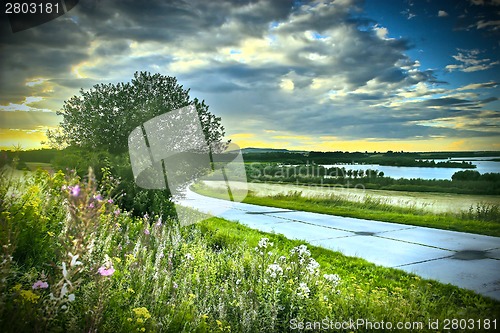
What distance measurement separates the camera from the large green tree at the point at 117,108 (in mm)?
8969

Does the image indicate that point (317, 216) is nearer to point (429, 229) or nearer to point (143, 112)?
point (429, 229)

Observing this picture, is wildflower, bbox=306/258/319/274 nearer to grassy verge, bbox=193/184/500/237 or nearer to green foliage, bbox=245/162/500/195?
grassy verge, bbox=193/184/500/237

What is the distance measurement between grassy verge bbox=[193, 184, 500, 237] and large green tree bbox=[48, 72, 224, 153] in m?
4.58

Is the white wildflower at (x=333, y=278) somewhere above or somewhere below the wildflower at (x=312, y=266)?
below

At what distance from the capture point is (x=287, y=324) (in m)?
3.38

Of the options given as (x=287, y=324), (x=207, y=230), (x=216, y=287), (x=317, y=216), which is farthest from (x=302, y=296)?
(x=317, y=216)

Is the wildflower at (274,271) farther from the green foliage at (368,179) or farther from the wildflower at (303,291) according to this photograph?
the green foliage at (368,179)

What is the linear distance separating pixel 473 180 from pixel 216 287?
16843 millimetres

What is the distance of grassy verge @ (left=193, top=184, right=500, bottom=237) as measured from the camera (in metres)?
8.59

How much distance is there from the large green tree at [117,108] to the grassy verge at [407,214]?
4.58m

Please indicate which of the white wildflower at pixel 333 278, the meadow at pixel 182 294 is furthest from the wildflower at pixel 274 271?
the white wildflower at pixel 333 278

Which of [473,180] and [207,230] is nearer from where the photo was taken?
[207,230]

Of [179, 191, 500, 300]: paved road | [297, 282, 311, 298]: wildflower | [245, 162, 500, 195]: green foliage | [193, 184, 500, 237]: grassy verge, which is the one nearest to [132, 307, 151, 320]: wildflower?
[297, 282, 311, 298]: wildflower

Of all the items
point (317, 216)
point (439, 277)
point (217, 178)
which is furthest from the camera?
point (217, 178)
